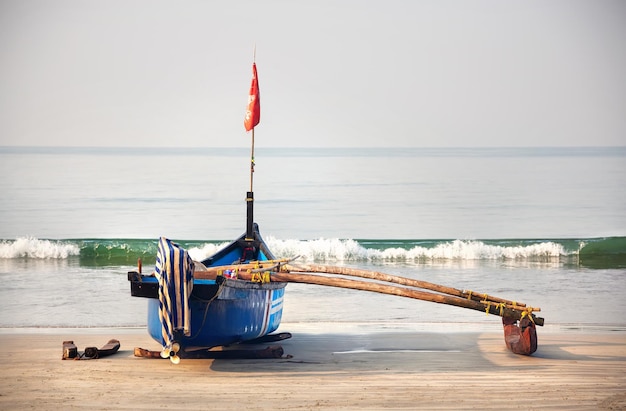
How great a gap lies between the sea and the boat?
169 cm

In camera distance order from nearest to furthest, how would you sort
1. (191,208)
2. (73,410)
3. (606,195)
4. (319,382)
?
(73,410) < (319,382) < (191,208) < (606,195)

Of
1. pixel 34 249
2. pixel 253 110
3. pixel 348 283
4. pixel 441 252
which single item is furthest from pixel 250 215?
pixel 34 249

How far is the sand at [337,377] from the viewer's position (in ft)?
20.3

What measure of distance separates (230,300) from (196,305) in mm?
270

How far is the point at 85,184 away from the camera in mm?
30172

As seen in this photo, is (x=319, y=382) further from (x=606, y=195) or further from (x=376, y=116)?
(x=376, y=116)

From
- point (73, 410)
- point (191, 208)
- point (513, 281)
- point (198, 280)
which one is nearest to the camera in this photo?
point (73, 410)

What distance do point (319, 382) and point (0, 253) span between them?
969 centimetres

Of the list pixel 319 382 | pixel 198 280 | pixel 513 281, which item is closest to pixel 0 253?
pixel 513 281

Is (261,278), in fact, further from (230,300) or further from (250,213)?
(250,213)

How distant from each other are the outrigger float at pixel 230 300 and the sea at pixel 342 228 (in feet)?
4.89

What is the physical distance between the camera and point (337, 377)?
684cm

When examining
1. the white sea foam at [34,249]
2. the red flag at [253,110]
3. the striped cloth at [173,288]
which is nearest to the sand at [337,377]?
the striped cloth at [173,288]

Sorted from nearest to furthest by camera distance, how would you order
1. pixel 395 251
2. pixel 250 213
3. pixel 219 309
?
pixel 219 309 < pixel 250 213 < pixel 395 251
